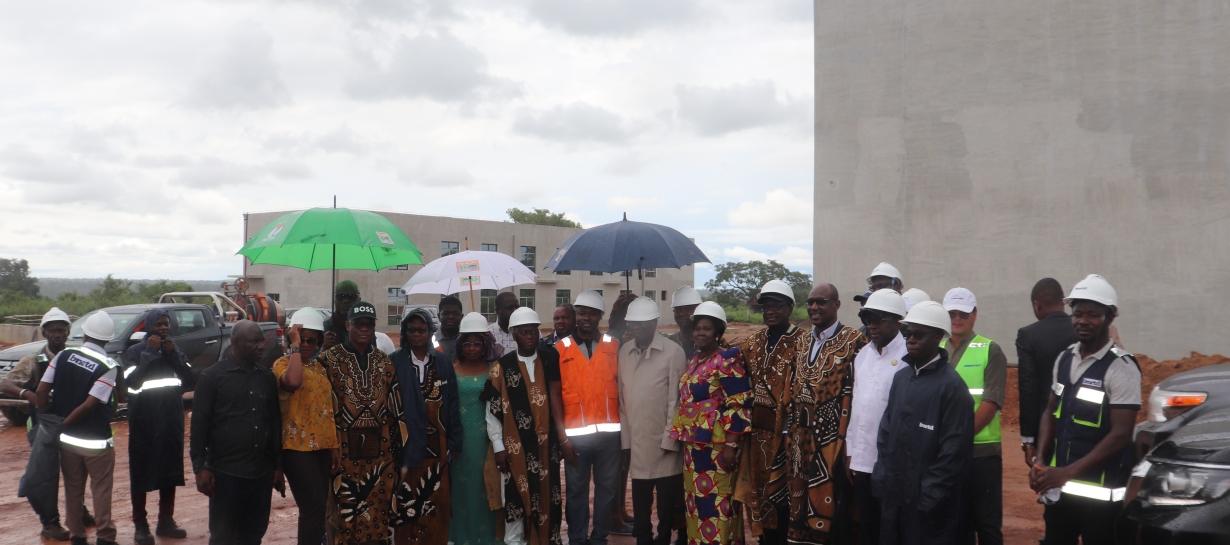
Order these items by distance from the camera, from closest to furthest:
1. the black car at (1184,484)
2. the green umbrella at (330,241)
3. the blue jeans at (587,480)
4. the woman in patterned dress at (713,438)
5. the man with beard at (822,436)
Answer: the black car at (1184,484) → the man with beard at (822,436) → the woman in patterned dress at (713,438) → the blue jeans at (587,480) → the green umbrella at (330,241)

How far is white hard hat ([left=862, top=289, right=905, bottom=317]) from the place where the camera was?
4.66 meters

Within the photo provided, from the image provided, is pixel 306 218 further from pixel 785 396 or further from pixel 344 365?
pixel 785 396

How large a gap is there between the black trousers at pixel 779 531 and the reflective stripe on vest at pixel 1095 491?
1807mm

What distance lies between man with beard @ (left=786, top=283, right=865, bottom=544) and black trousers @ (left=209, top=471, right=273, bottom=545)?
3.30 meters

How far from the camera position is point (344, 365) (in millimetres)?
5273

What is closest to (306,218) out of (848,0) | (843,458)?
(843,458)

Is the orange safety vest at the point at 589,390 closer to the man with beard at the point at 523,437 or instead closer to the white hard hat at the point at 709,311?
the man with beard at the point at 523,437

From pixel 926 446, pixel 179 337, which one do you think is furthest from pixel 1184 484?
pixel 179 337

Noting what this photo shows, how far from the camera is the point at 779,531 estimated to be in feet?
18.0

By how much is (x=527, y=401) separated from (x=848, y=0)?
12.0m

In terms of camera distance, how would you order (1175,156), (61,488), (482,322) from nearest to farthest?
1. (482,322)
2. (61,488)
3. (1175,156)

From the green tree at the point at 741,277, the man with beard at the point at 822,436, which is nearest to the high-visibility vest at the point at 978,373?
the man with beard at the point at 822,436

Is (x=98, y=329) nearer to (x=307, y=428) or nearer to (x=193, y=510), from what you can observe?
(x=307, y=428)

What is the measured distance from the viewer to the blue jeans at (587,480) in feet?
18.6
